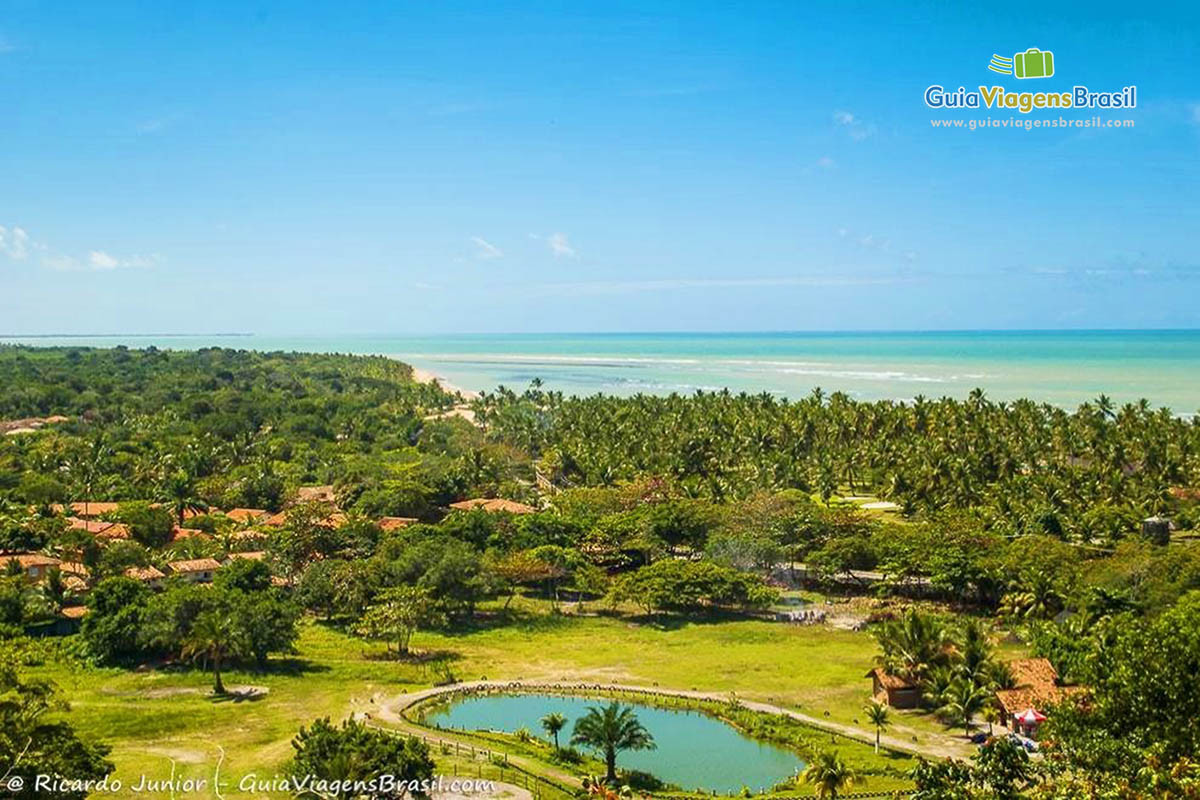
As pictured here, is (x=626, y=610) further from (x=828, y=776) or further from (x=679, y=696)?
(x=828, y=776)

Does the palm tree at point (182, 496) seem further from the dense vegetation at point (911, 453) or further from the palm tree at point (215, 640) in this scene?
the dense vegetation at point (911, 453)

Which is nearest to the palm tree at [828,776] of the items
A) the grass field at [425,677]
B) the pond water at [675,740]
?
the pond water at [675,740]

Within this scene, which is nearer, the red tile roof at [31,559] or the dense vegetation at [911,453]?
the red tile roof at [31,559]

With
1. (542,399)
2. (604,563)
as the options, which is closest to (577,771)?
(604,563)

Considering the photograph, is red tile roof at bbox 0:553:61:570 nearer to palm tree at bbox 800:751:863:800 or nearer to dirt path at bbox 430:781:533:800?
dirt path at bbox 430:781:533:800

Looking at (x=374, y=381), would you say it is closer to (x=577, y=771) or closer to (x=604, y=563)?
(x=604, y=563)
